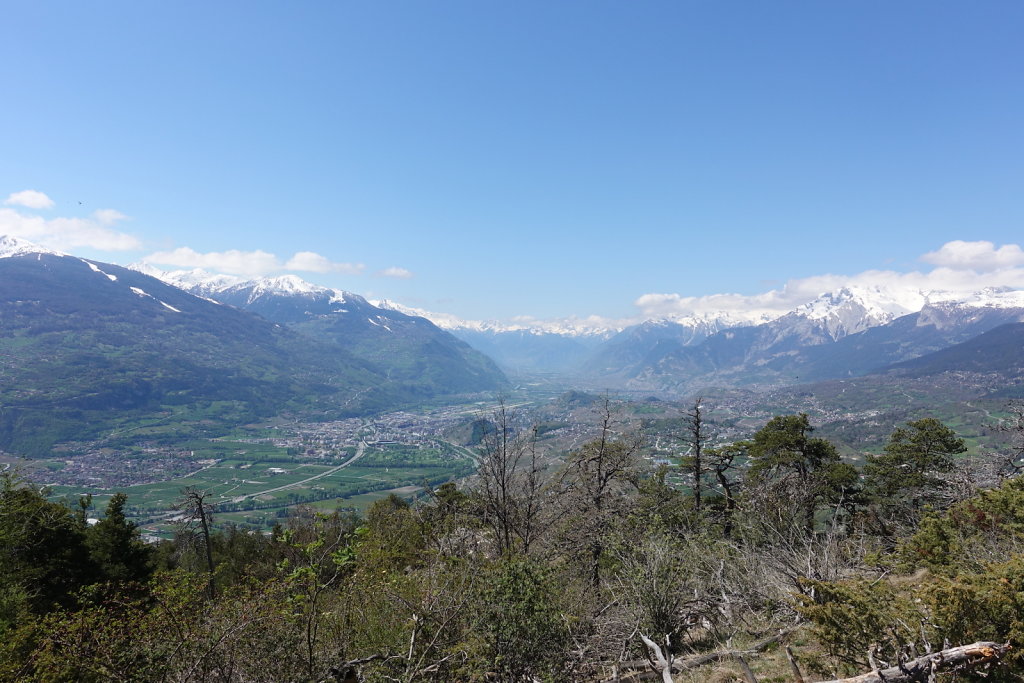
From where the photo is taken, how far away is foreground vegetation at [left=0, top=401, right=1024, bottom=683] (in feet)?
25.0

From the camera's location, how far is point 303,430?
184 meters

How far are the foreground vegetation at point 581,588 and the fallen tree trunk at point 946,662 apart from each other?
0.08m

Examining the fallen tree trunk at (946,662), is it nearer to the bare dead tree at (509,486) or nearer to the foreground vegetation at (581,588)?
the foreground vegetation at (581,588)

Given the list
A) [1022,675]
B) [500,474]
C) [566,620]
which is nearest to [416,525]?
[500,474]

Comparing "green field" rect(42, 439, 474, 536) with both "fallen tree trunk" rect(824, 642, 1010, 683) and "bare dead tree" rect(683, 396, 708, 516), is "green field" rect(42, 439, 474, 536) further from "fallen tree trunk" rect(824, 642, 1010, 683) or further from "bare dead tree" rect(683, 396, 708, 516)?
"fallen tree trunk" rect(824, 642, 1010, 683)

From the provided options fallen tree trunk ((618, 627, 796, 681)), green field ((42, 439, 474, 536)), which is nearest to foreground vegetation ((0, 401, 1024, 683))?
fallen tree trunk ((618, 627, 796, 681))

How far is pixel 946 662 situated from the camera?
6.88 meters

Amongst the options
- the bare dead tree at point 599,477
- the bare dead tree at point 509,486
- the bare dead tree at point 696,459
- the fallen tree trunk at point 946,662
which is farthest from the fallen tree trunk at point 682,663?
the bare dead tree at point 696,459

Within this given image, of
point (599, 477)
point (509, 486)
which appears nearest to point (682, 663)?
point (509, 486)

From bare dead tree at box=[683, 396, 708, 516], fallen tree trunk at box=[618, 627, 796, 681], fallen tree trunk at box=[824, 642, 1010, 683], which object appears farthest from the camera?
bare dead tree at box=[683, 396, 708, 516]

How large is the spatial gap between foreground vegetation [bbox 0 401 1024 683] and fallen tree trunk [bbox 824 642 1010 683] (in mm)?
83

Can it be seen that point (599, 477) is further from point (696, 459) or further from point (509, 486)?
point (696, 459)

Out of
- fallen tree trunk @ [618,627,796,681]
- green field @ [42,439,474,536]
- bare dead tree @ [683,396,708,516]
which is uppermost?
bare dead tree @ [683,396,708,516]

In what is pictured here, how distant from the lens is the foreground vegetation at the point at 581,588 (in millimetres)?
7613
